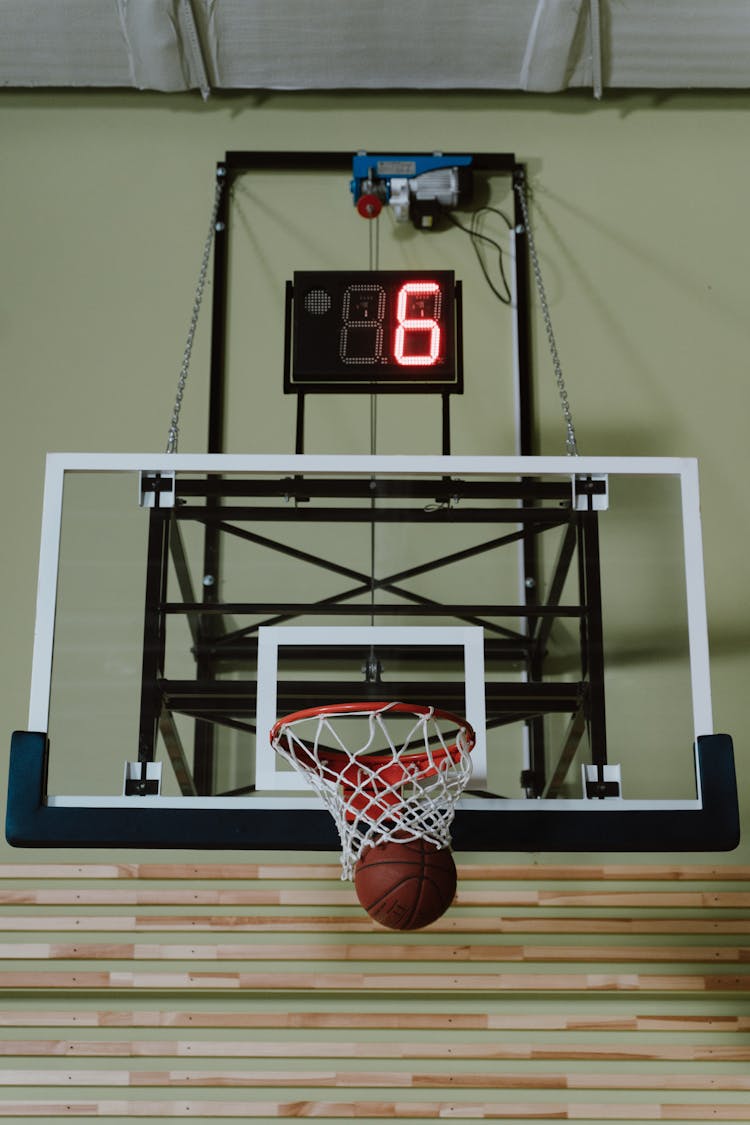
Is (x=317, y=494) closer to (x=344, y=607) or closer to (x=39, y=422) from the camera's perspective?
(x=344, y=607)

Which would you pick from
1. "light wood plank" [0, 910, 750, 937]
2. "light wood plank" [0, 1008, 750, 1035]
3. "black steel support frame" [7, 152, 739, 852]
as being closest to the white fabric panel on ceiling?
"black steel support frame" [7, 152, 739, 852]

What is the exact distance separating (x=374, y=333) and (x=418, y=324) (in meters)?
0.15

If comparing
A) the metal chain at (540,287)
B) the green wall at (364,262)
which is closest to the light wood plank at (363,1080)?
the green wall at (364,262)

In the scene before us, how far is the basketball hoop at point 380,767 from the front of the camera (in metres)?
3.14

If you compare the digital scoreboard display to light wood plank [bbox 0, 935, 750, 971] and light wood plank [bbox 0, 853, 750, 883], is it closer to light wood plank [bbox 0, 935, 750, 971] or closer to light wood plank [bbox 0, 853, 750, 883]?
light wood plank [bbox 0, 853, 750, 883]

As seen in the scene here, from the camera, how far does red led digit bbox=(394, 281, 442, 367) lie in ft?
13.1

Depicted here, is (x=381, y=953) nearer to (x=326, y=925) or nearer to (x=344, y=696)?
(x=326, y=925)

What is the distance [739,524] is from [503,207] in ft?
5.48

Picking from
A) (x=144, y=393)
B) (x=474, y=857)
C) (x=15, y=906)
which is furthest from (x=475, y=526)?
(x=15, y=906)

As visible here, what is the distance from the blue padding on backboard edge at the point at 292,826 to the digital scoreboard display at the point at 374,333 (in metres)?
1.39

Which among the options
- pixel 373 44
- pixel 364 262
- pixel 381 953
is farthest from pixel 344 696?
pixel 373 44

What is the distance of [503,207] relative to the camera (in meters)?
5.30

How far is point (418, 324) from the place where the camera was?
13.2 ft

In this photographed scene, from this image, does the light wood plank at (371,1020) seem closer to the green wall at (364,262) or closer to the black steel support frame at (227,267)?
the green wall at (364,262)
